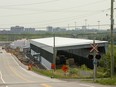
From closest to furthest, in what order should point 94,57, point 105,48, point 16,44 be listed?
point 94,57 → point 105,48 → point 16,44

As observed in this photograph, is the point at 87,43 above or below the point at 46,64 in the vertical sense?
above

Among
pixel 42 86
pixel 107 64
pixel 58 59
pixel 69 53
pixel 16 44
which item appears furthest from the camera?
pixel 16 44

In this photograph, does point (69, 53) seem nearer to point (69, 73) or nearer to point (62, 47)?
point (62, 47)

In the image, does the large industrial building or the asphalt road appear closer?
the asphalt road

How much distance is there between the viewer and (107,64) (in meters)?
57.2

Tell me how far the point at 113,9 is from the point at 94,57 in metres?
6.88

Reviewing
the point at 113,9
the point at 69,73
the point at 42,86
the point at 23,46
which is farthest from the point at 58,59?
the point at 23,46

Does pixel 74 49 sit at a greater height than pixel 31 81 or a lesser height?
lesser

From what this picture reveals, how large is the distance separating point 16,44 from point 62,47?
113 meters

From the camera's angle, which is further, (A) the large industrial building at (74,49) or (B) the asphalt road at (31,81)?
(A) the large industrial building at (74,49)

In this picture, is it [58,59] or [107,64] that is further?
[58,59]

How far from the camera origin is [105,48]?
242 feet

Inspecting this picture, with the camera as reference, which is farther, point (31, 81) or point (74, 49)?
point (74, 49)

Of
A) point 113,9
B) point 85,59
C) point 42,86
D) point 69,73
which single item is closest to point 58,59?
point 85,59
